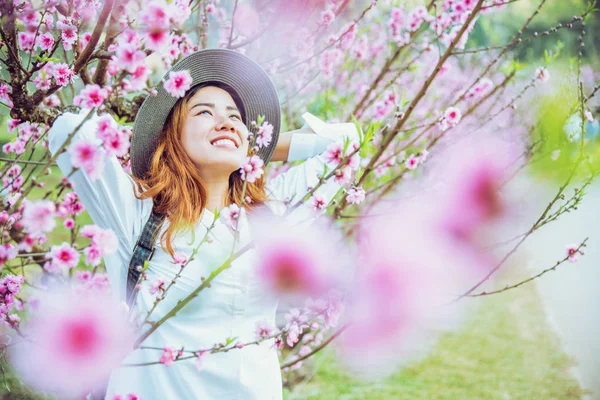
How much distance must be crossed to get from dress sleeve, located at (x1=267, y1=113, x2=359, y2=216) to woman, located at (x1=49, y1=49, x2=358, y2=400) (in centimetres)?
4

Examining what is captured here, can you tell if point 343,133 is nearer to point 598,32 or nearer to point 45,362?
point 45,362

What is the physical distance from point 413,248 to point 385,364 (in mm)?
346

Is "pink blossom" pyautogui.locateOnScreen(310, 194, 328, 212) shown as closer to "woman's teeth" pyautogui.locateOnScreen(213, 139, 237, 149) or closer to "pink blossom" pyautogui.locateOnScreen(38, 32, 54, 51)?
"woman's teeth" pyautogui.locateOnScreen(213, 139, 237, 149)

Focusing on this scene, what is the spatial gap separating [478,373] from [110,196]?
12.8 ft

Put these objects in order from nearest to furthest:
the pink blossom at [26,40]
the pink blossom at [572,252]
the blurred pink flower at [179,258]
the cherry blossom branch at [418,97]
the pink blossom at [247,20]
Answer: the blurred pink flower at [179,258] < the pink blossom at [26,40] < the cherry blossom branch at [418,97] < the pink blossom at [572,252] < the pink blossom at [247,20]

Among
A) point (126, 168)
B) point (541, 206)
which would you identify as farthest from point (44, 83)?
point (541, 206)

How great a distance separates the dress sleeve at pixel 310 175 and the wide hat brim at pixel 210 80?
122mm

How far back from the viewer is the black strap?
1.43 metres

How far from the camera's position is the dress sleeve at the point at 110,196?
51.7 inches

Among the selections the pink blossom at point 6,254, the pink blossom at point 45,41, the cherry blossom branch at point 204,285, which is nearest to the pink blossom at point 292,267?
the cherry blossom branch at point 204,285

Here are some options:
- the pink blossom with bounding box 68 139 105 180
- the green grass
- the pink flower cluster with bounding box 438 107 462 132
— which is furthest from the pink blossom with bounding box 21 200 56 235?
the green grass

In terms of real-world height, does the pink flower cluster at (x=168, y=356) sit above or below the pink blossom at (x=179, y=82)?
below

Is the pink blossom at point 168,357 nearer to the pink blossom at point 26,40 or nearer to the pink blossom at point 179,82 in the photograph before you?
the pink blossom at point 179,82

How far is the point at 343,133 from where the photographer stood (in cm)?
201
